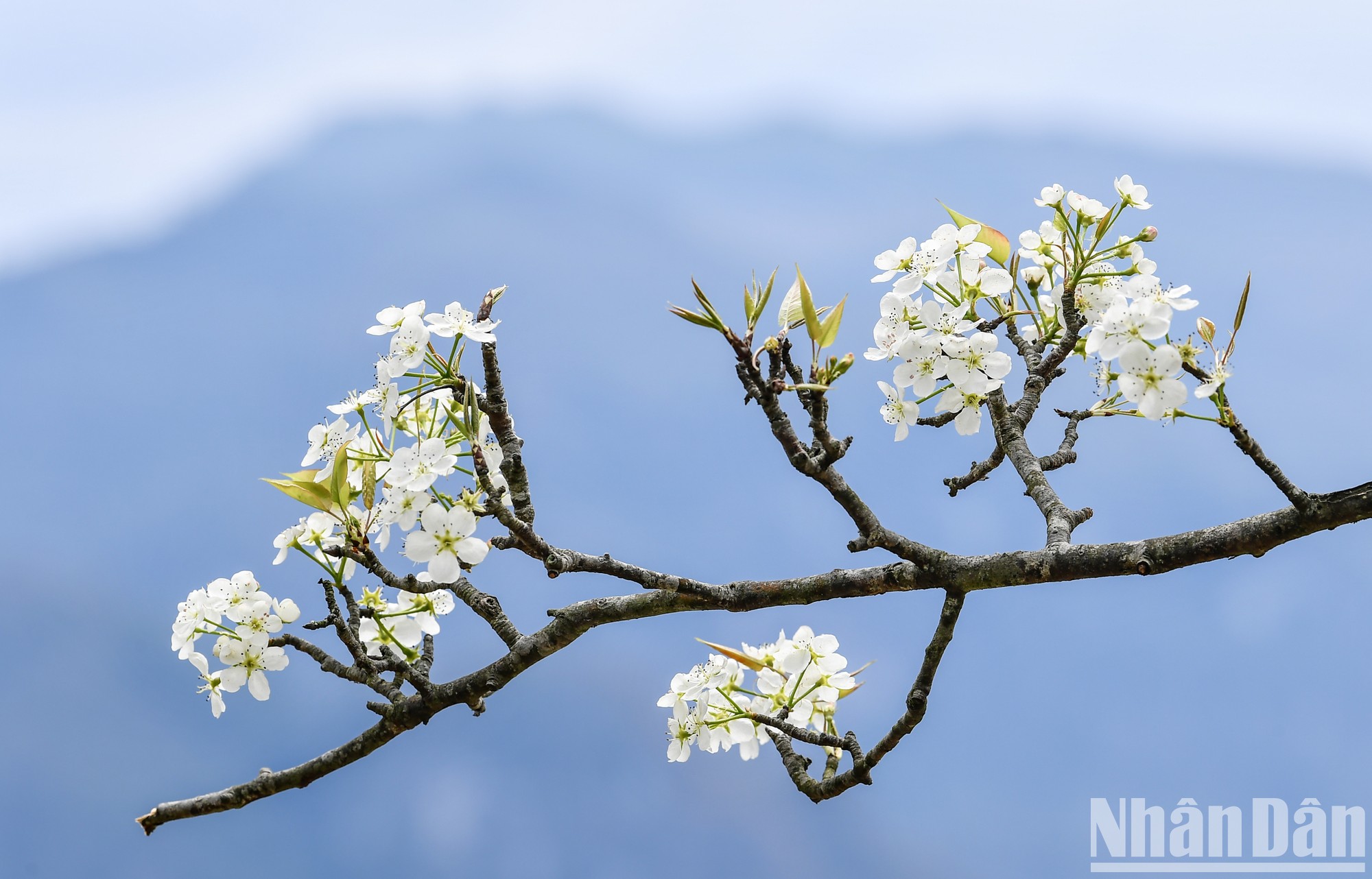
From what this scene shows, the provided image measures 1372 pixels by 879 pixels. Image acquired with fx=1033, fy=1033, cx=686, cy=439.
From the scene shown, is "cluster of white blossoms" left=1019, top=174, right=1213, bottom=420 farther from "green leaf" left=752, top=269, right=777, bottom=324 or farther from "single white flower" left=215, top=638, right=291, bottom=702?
"single white flower" left=215, top=638, right=291, bottom=702

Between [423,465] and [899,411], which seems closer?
[423,465]

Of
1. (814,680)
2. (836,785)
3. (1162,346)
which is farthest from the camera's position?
(814,680)

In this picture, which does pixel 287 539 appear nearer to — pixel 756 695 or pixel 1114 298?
pixel 756 695

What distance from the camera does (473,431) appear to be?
Result: 1.20 meters

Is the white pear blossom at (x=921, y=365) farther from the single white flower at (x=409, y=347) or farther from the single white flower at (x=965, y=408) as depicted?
the single white flower at (x=409, y=347)

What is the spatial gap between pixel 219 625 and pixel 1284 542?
56.1 inches

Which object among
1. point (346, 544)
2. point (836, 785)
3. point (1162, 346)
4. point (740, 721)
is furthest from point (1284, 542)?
point (346, 544)

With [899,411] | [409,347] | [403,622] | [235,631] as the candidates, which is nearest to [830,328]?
[899,411]

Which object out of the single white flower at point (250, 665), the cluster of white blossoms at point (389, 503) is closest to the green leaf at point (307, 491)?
the cluster of white blossoms at point (389, 503)

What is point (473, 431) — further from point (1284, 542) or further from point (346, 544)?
point (1284, 542)

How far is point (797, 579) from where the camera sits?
1409mm

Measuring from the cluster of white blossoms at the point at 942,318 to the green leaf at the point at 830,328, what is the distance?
120 millimetres

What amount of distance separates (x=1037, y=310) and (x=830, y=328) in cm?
48

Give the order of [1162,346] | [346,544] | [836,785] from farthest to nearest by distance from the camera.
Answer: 1. [836,785]
2. [346,544]
3. [1162,346]
